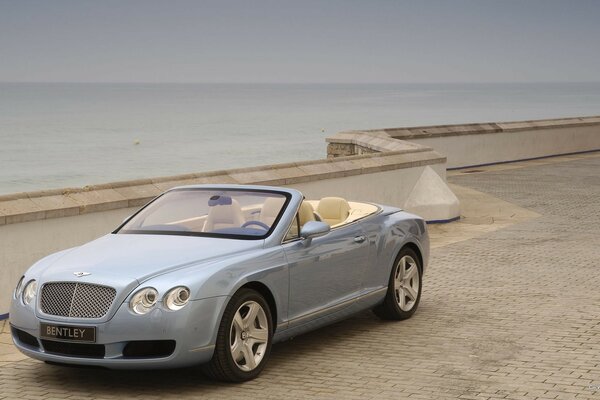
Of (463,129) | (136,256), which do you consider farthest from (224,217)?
(463,129)

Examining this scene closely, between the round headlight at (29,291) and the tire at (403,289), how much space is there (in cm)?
342

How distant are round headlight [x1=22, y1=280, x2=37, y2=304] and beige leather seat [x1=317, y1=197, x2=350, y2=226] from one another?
282cm

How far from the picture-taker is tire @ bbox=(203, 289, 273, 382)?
7906 mm

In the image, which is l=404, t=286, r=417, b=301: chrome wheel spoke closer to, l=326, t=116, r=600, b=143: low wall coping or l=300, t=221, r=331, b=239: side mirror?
l=300, t=221, r=331, b=239: side mirror

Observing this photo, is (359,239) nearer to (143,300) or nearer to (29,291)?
(143,300)

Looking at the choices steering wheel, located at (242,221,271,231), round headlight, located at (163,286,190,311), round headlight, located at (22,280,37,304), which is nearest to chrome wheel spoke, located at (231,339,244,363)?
round headlight, located at (163,286,190,311)

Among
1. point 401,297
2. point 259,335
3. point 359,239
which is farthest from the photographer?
point 401,297

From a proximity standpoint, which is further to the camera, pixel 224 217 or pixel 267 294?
pixel 224 217

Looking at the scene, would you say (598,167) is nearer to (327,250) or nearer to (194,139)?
(327,250)

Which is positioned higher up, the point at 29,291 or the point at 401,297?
the point at 29,291

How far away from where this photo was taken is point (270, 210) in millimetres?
9164

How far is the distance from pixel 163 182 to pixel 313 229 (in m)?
4.86

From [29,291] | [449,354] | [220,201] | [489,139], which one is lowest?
[489,139]

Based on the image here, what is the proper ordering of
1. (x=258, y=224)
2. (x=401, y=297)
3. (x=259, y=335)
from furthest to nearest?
(x=401, y=297) → (x=258, y=224) → (x=259, y=335)
